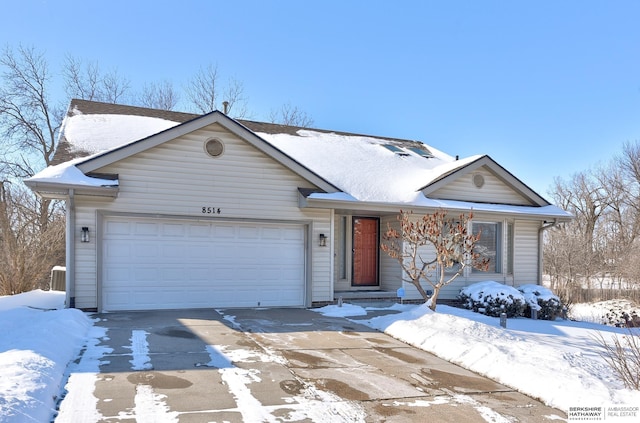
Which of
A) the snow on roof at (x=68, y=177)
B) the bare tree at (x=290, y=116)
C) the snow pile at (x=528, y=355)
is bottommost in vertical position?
the snow pile at (x=528, y=355)

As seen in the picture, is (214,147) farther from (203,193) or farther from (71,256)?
(71,256)

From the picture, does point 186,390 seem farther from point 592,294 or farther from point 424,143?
point 592,294

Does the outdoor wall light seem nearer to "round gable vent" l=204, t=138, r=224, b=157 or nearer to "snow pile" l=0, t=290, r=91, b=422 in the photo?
"snow pile" l=0, t=290, r=91, b=422

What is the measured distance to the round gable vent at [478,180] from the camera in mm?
13138

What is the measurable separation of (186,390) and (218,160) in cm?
665

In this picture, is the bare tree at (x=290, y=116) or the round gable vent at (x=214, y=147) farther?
the bare tree at (x=290, y=116)

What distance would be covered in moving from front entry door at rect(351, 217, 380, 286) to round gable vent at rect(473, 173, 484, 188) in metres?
2.99

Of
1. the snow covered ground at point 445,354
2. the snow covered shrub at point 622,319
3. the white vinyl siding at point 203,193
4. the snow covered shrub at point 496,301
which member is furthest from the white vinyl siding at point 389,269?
the snow covered shrub at point 622,319

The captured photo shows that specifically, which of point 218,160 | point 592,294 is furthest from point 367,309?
point 592,294

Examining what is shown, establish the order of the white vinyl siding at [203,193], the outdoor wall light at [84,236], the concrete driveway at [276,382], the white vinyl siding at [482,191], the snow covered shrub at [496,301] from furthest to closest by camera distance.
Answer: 1. the white vinyl siding at [482,191]
2. the snow covered shrub at [496,301]
3. the white vinyl siding at [203,193]
4. the outdoor wall light at [84,236]
5. the concrete driveway at [276,382]

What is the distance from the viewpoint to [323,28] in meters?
16.2

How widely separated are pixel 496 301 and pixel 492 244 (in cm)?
237

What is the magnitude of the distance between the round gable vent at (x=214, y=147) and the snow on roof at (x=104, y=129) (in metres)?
2.14

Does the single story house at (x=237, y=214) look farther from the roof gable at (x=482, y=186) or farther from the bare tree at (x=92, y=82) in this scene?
the bare tree at (x=92, y=82)
